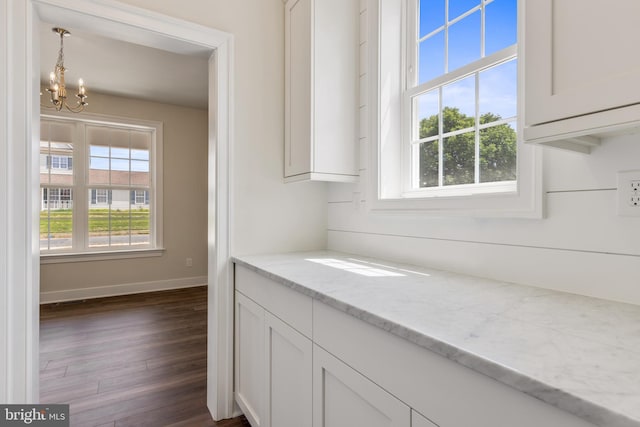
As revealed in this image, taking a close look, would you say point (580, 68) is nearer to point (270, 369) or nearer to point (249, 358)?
point (270, 369)

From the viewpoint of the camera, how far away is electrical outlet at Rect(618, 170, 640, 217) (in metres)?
0.86

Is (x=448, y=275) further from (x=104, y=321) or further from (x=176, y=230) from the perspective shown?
(x=176, y=230)

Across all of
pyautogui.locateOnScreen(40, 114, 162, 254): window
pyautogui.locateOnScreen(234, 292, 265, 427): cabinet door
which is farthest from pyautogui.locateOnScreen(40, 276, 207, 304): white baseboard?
pyautogui.locateOnScreen(234, 292, 265, 427): cabinet door

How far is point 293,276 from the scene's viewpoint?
1278 mm

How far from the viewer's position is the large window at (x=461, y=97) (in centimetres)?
129

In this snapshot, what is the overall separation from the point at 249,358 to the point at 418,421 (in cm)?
111

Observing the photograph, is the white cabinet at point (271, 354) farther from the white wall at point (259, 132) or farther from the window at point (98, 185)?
the window at point (98, 185)

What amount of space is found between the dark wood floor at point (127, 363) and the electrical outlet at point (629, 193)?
1.91 metres

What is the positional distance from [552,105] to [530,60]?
0.42 feet

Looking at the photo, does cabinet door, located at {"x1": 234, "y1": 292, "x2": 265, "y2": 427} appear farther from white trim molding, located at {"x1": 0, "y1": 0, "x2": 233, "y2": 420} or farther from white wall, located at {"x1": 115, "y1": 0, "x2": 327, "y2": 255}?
white trim molding, located at {"x1": 0, "y1": 0, "x2": 233, "y2": 420}

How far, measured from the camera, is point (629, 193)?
877 mm

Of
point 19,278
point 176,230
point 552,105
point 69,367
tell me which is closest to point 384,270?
point 552,105

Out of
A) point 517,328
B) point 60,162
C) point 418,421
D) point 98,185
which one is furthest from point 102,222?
point 517,328

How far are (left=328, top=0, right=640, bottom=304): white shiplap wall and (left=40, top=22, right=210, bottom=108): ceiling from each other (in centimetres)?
277
